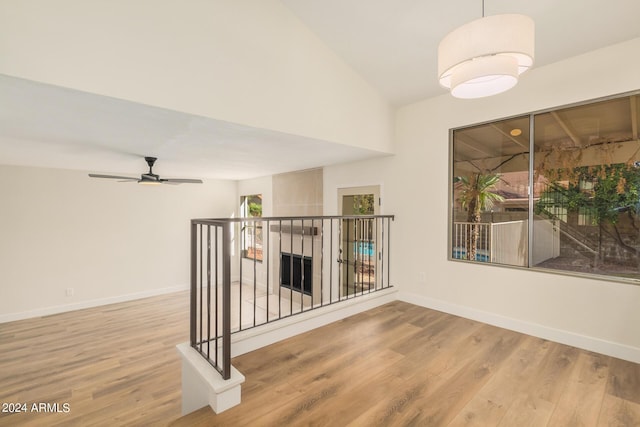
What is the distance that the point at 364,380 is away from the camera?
2.09m

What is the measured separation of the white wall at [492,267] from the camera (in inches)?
97.8

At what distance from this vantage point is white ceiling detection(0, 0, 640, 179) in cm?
215

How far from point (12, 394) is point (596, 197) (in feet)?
19.3

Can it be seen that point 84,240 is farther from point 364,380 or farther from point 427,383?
point 427,383

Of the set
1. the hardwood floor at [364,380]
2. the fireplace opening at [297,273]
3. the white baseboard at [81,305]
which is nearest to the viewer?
the hardwood floor at [364,380]

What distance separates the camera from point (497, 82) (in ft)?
5.42

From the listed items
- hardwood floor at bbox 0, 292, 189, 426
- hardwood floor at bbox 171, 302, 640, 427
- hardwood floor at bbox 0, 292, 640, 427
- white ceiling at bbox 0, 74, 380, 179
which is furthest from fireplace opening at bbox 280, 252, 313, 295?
hardwood floor at bbox 171, 302, 640, 427

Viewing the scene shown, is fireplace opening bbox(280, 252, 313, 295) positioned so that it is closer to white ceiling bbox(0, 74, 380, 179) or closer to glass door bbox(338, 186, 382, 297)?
glass door bbox(338, 186, 382, 297)

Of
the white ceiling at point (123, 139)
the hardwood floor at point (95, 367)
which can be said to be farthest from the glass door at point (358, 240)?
the hardwood floor at point (95, 367)

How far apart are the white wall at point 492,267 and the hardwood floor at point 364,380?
0.20 m

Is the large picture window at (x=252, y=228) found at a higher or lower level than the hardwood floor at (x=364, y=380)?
higher

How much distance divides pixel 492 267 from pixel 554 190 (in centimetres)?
101

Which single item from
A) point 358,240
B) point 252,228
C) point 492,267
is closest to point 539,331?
point 492,267

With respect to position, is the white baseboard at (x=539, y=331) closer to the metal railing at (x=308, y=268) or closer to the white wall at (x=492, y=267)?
the white wall at (x=492, y=267)
